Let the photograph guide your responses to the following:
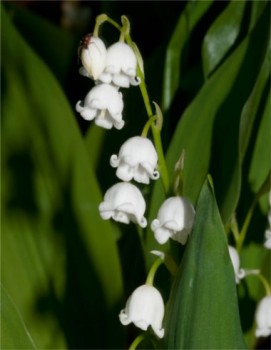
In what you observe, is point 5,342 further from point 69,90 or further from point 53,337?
point 69,90

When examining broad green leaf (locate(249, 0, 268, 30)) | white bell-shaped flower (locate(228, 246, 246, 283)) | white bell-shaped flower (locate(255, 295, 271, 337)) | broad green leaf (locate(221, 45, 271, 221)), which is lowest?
white bell-shaped flower (locate(255, 295, 271, 337))

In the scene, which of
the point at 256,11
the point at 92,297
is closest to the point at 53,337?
the point at 92,297

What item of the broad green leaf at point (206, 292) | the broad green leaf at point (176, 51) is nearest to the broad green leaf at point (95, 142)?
the broad green leaf at point (176, 51)

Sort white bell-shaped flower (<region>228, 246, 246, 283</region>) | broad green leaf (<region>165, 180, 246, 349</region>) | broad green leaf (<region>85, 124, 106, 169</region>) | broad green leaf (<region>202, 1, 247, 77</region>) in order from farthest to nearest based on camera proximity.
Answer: broad green leaf (<region>85, 124, 106, 169</region>)
broad green leaf (<region>202, 1, 247, 77</region>)
white bell-shaped flower (<region>228, 246, 246, 283</region>)
broad green leaf (<region>165, 180, 246, 349</region>)

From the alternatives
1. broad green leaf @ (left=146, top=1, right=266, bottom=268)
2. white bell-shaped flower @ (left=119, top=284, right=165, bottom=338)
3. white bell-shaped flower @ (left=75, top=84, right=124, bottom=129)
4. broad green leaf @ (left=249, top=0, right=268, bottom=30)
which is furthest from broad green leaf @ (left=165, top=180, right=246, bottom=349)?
broad green leaf @ (left=249, top=0, right=268, bottom=30)

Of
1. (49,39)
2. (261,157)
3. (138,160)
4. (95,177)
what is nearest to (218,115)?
(261,157)

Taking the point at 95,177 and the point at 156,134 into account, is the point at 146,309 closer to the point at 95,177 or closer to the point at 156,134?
the point at 156,134

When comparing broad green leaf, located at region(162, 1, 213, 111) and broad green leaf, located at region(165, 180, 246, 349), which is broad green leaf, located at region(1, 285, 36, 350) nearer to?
broad green leaf, located at region(165, 180, 246, 349)
